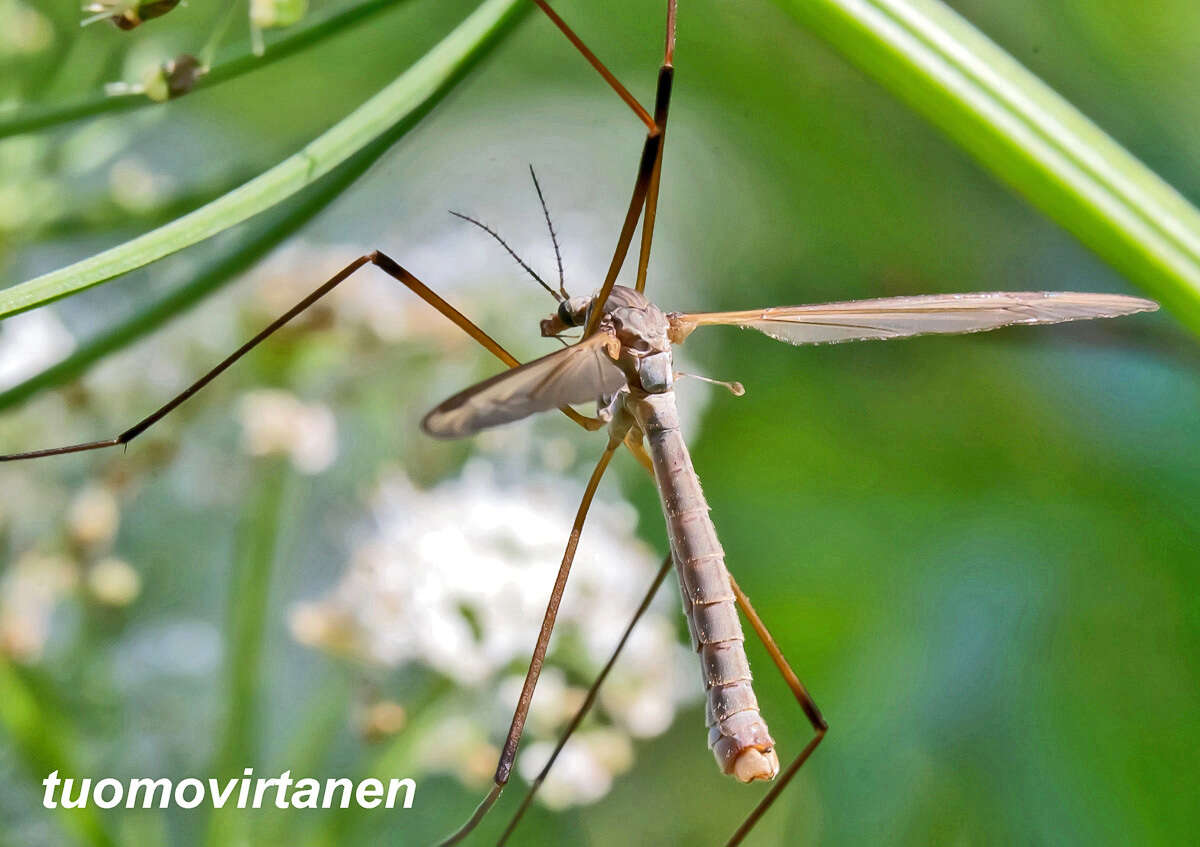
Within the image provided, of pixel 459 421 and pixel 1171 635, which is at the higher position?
pixel 459 421

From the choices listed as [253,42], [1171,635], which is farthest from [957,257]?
[253,42]

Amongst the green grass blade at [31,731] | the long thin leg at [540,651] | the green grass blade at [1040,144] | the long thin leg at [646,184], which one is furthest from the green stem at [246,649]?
the green grass blade at [1040,144]

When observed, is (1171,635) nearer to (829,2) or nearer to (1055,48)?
(1055,48)

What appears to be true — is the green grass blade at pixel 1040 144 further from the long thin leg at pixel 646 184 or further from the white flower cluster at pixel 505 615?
the white flower cluster at pixel 505 615

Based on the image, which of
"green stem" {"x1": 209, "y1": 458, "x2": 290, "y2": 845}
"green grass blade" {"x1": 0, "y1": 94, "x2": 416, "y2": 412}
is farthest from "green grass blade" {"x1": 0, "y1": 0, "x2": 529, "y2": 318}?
"green stem" {"x1": 209, "y1": 458, "x2": 290, "y2": 845}

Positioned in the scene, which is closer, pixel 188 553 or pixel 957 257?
pixel 188 553

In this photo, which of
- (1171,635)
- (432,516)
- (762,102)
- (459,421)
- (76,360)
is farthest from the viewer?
(762,102)
